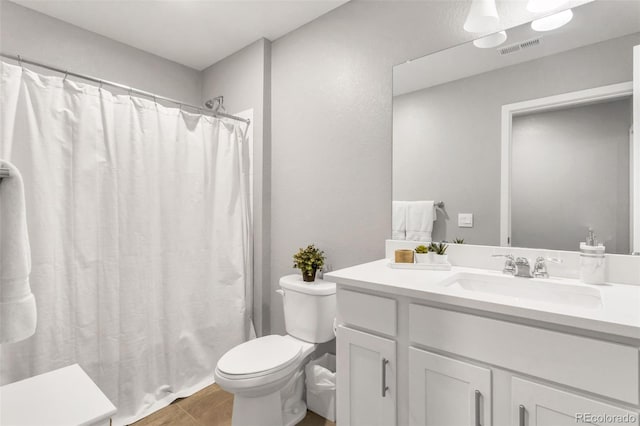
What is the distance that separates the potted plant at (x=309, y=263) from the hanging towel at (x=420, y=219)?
574mm

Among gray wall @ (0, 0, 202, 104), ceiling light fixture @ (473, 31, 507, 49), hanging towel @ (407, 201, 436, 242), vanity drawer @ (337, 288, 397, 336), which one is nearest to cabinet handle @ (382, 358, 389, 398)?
vanity drawer @ (337, 288, 397, 336)

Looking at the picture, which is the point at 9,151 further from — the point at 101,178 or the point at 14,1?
the point at 14,1

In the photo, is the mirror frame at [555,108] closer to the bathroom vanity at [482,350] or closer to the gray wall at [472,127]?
the gray wall at [472,127]

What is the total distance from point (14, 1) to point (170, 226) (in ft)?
5.33

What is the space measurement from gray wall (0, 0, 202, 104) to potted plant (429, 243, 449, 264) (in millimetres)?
2436

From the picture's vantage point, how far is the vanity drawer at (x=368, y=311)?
116cm

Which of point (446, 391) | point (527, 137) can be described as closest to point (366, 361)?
point (446, 391)

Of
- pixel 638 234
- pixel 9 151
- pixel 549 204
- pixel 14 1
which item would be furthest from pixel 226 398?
pixel 14 1

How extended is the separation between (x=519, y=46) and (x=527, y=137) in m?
0.40

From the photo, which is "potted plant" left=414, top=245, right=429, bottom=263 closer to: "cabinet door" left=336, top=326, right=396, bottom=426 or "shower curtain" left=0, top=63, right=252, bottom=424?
"cabinet door" left=336, top=326, right=396, bottom=426

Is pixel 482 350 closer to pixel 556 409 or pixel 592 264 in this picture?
pixel 556 409

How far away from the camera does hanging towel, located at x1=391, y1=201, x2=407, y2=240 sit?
5.66ft

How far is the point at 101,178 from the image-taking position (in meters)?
1.75

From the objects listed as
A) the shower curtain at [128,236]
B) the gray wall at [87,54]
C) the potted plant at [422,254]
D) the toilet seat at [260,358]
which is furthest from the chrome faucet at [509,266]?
the gray wall at [87,54]
